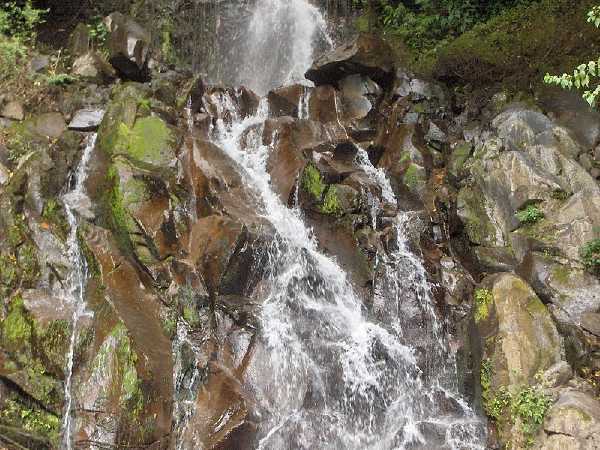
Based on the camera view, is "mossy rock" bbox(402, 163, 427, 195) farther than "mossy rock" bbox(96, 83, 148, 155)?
Yes

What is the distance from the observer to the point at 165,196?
8.78m

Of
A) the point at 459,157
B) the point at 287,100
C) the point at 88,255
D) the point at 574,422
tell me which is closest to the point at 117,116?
the point at 88,255

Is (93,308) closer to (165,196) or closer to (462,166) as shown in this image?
(165,196)

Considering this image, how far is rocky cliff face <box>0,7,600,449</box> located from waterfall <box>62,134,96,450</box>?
0.04 meters

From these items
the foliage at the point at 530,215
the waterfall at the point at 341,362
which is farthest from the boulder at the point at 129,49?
the foliage at the point at 530,215

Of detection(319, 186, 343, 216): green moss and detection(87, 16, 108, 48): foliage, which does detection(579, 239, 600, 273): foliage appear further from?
detection(87, 16, 108, 48): foliage

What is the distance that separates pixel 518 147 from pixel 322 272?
199 inches

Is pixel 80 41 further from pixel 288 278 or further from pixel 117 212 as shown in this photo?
pixel 288 278

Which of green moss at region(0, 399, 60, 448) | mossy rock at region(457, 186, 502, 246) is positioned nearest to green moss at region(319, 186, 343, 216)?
mossy rock at region(457, 186, 502, 246)

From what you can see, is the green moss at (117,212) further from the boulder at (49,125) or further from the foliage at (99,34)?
the foliage at (99,34)

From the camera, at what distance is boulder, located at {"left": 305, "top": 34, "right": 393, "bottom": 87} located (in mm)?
12492

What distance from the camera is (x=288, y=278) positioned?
870cm

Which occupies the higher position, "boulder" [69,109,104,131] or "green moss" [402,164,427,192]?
"green moss" [402,164,427,192]

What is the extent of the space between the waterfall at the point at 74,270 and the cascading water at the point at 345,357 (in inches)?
60.8
